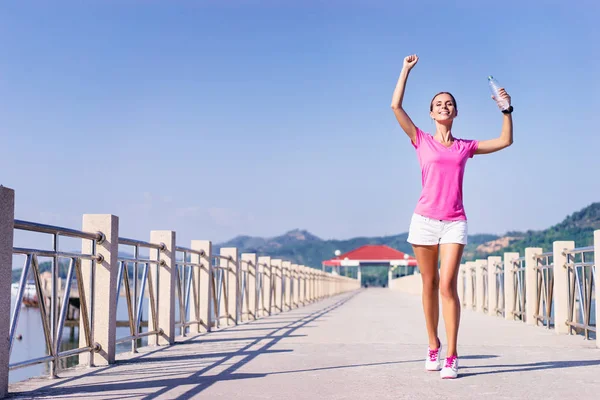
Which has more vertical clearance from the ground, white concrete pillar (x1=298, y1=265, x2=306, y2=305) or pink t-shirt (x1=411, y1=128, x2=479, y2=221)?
pink t-shirt (x1=411, y1=128, x2=479, y2=221)

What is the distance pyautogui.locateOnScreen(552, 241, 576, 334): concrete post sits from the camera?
10.6 m

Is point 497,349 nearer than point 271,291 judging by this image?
Yes

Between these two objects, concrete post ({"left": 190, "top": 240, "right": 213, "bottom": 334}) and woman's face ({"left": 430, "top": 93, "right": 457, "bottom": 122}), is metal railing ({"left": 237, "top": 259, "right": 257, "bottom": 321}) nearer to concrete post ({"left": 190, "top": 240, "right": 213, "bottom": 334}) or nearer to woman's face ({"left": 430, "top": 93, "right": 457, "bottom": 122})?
concrete post ({"left": 190, "top": 240, "right": 213, "bottom": 334})

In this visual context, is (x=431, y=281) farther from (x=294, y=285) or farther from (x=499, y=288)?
(x=294, y=285)

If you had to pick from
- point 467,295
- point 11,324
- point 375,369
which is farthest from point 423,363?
point 467,295

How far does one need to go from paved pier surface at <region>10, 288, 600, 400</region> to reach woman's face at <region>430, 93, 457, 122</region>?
186cm

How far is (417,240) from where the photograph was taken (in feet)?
17.8

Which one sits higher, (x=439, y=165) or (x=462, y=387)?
(x=439, y=165)

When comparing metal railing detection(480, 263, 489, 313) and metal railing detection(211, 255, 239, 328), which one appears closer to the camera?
metal railing detection(211, 255, 239, 328)

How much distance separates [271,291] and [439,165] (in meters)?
13.0

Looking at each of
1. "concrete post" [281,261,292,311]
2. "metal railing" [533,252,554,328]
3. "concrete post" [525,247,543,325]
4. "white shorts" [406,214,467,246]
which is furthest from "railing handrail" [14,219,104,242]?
"concrete post" [281,261,292,311]

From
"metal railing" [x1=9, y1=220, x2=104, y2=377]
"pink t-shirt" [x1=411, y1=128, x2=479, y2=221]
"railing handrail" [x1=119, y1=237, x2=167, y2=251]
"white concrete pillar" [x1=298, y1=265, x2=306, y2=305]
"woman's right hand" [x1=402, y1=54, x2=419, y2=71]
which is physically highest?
"woman's right hand" [x1=402, y1=54, x2=419, y2=71]

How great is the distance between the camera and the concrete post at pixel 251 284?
592 inches

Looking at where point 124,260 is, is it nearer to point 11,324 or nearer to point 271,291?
point 11,324
